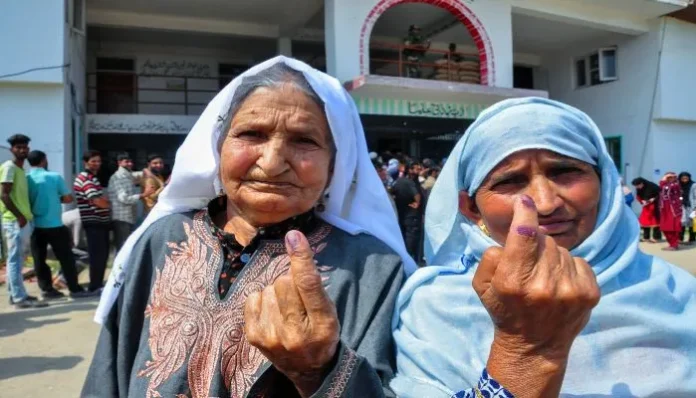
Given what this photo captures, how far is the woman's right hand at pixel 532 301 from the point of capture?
807mm

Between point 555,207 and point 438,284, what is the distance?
1.13 feet

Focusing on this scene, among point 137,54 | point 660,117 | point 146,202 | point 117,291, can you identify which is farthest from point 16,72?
point 660,117

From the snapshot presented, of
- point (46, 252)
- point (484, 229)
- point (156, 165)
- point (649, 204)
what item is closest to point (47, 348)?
point (46, 252)

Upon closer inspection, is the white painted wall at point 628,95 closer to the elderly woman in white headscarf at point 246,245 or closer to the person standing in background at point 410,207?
the person standing in background at point 410,207

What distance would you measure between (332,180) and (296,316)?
0.61 metres

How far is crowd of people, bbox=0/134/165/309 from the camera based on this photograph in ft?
16.6

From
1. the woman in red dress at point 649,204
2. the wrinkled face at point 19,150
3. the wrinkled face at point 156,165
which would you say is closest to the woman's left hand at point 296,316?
the wrinkled face at point 19,150

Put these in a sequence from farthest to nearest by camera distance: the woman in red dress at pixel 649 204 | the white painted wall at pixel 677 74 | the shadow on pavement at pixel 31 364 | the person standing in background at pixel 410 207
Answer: the white painted wall at pixel 677 74
the woman in red dress at pixel 649 204
the person standing in background at pixel 410 207
the shadow on pavement at pixel 31 364

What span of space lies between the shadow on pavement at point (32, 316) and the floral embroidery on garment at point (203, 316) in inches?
151

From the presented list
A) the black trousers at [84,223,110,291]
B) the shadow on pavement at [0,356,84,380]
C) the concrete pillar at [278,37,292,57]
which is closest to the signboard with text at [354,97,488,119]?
the concrete pillar at [278,37,292,57]

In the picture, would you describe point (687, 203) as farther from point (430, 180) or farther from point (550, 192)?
point (550, 192)

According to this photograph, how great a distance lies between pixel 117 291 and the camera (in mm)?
1469

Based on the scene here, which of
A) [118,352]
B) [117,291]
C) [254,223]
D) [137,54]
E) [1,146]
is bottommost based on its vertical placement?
[118,352]

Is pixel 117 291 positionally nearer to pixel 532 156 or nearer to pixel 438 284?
pixel 438 284
